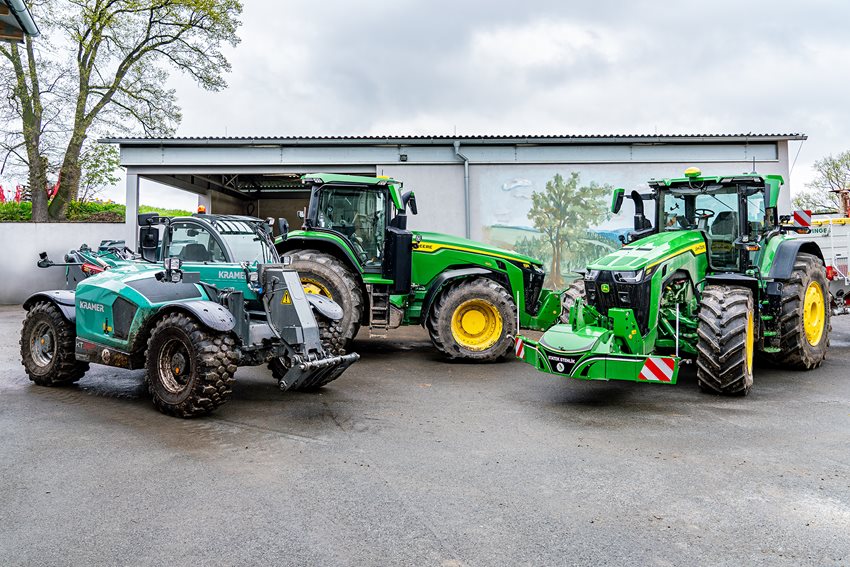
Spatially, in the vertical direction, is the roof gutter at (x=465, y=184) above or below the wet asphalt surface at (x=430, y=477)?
above

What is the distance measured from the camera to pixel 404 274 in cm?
1007

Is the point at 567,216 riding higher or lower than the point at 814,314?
higher

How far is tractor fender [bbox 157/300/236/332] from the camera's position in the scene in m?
6.34

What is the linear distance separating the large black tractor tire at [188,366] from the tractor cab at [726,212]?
6.06m

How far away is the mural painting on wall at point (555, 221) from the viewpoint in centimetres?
1695

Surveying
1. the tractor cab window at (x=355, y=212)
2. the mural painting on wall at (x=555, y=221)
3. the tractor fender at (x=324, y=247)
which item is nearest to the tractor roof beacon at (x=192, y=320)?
the tractor fender at (x=324, y=247)

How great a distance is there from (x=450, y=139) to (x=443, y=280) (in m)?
7.44

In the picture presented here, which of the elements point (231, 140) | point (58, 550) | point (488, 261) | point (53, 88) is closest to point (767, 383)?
point (488, 261)

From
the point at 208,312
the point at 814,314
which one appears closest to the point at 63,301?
the point at 208,312

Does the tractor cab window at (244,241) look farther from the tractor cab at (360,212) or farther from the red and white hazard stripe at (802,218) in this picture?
the red and white hazard stripe at (802,218)

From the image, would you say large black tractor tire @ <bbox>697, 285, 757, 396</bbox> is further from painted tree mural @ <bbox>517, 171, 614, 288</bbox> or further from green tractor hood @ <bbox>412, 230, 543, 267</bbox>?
painted tree mural @ <bbox>517, 171, 614, 288</bbox>

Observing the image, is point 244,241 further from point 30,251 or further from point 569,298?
point 30,251

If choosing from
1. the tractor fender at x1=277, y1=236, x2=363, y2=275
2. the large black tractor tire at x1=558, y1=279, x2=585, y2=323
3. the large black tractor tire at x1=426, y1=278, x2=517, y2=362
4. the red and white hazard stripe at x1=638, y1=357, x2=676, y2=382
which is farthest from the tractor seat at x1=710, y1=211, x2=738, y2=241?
the tractor fender at x1=277, y1=236, x2=363, y2=275

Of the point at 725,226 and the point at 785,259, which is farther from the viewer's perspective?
the point at 725,226
